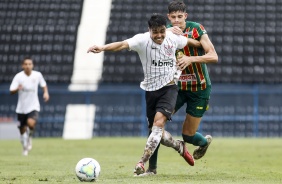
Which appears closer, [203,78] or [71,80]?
[203,78]

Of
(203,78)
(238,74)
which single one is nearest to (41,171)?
(203,78)

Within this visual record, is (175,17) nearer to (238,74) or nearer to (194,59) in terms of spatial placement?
(194,59)

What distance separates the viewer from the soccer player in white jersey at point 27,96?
57.2 feet

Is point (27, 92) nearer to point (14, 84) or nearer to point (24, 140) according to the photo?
point (14, 84)

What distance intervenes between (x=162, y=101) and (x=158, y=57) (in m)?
0.52

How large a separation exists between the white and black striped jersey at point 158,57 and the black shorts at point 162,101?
0.07 metres

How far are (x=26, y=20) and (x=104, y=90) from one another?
5.29 m

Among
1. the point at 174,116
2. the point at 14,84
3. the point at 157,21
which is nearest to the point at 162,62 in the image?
the point at 157,21

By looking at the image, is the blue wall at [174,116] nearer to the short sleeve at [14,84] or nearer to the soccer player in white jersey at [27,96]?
the soccer player in white jersey at [27,96]

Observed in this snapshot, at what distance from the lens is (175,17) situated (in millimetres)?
10273

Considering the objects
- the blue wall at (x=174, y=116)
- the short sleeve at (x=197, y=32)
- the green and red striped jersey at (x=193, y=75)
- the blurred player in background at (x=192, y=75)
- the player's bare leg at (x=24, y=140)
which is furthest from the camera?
the blue wall at (x=174, y=116)

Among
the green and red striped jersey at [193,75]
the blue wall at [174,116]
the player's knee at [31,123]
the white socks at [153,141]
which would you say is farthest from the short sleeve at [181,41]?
the blue wall at [174,116]

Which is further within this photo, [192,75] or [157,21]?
[192,75]

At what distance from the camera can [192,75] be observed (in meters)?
10.6
